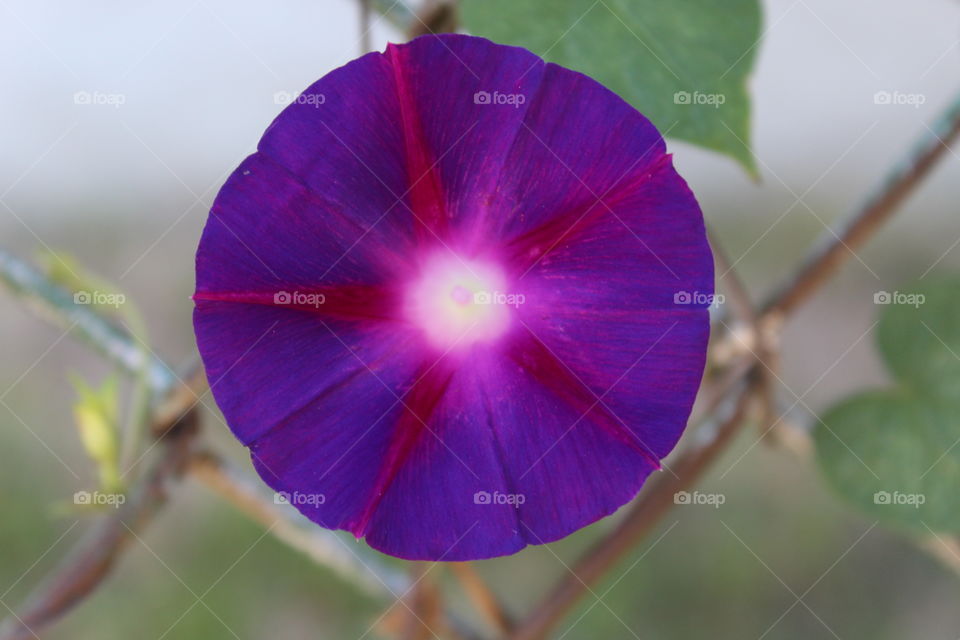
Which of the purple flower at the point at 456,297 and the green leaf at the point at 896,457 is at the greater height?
the purple flower at the point at 456,297

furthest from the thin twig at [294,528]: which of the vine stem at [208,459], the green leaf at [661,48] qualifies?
the green leaf at [661,48]

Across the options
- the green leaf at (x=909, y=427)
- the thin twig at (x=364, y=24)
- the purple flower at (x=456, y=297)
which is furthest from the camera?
the green leaf at (x=909, y=427)

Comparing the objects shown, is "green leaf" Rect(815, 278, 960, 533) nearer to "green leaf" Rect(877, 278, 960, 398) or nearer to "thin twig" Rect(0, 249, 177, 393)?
"green leaf" Rect(877, 278, 960, 398)

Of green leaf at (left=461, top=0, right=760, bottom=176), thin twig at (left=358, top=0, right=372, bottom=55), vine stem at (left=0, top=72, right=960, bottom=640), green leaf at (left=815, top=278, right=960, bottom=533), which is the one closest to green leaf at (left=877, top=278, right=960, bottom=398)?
green leaf at (left=815, top=278, right=960, bottom=533)

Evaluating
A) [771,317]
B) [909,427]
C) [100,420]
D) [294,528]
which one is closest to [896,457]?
[909,427]

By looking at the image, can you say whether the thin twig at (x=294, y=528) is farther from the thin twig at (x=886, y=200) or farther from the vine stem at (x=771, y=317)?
the thin twig at (x=886, y=200)

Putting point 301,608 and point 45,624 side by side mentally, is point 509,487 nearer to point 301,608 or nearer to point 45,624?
point 45,624

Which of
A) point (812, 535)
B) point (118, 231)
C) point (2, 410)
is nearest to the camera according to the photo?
point (812, 535)

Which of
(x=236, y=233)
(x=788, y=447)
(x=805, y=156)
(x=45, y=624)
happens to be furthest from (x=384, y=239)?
(x=805, y=156)
